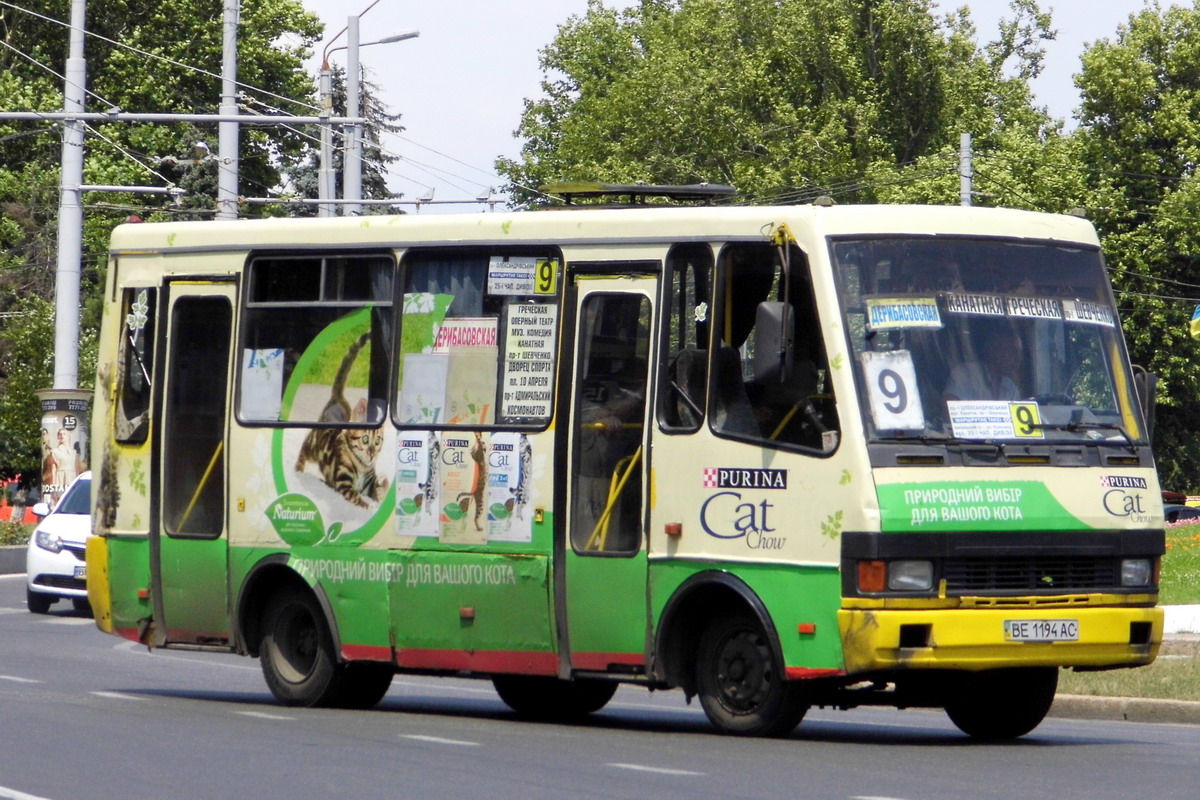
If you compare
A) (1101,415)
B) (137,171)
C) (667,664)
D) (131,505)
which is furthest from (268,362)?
(137,171)

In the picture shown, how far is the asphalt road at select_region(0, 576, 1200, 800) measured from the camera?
9.98m

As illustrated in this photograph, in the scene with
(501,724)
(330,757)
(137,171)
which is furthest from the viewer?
(137,171)

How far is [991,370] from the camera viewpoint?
38.9ft

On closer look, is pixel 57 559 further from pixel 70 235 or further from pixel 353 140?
pixel 353 140

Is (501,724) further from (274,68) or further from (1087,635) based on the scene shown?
(274,68)

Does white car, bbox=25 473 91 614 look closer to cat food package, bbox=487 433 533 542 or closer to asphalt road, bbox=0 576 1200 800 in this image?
asphalt road, bbox=0 576 1200 800

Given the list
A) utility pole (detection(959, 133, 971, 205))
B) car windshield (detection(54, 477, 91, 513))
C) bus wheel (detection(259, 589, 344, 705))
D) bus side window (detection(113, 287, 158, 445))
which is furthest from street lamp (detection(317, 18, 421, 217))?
bus wheel (detection(259, 589, 344, 705))

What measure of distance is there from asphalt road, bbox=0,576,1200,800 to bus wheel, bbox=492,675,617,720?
0.51 feet

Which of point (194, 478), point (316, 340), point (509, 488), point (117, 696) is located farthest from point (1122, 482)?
point (117, 696)

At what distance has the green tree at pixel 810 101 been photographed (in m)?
66.1

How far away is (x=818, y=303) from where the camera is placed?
38.7ft

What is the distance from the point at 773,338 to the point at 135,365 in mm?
5352

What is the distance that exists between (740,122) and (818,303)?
5724 centimetres

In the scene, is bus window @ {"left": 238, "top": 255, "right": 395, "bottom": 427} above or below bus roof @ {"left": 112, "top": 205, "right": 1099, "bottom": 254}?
below
